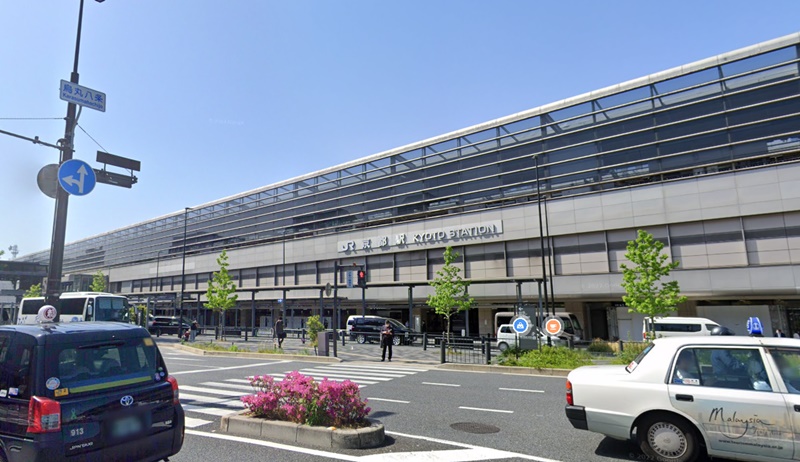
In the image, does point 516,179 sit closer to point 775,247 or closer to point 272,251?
point 775,247

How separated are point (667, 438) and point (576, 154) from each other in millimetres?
33667

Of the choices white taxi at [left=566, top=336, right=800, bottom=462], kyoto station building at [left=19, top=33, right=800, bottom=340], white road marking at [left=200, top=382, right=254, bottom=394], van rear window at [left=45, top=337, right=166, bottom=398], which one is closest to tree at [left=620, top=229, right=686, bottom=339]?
kyoto station building at [left=19, top=33, right=800, bottom=340]

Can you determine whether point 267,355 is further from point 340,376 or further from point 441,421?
point 441,421

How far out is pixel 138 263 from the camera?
249ft

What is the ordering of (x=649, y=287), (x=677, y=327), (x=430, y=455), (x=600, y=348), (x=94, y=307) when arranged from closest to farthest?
(x=430, y=455)
(x=600, y=348)
(x=649, y=287)
(x=677, y=327)
(x=94, y=307)

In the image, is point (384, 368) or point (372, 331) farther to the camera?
point (372, 331)

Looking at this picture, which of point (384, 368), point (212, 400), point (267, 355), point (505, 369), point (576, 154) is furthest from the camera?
point (576, 154)

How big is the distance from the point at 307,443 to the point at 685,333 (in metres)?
25.1

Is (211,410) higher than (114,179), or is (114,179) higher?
(114,179)

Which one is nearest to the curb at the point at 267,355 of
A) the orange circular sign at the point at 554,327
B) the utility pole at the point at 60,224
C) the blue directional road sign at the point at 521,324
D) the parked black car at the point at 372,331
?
the blue directional road sign at the point at 521,324

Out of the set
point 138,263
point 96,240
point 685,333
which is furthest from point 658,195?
point 96,240

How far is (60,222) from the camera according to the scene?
944 centimetres

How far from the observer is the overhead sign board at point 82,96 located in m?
9.39

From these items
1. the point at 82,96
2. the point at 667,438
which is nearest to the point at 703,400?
the point at 667,438
